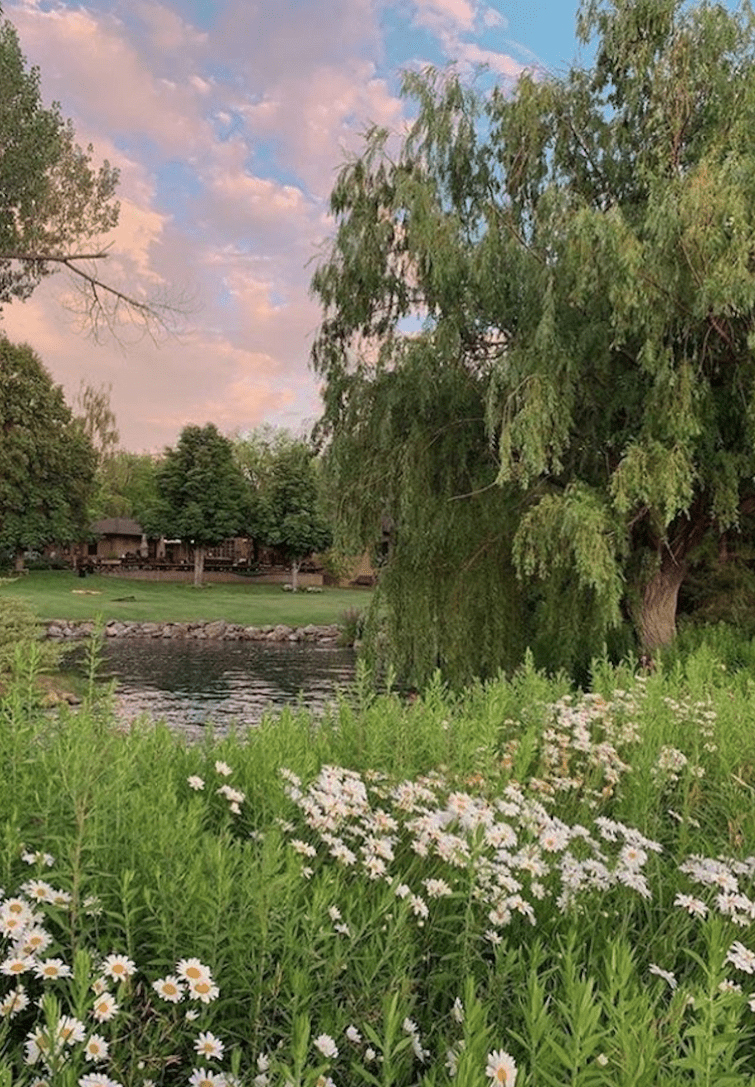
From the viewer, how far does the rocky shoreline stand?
35188 millimetres

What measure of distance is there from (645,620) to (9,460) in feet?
137

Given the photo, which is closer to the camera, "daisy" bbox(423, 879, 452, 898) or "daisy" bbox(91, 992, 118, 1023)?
"daisy" bbox(91, 992, 118, 1023)

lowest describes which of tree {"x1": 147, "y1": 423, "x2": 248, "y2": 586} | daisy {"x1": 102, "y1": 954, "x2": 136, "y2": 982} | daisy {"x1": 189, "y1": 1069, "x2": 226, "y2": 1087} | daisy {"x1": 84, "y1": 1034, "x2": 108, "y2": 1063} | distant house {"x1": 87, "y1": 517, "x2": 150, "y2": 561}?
daisy {"x1": 189, "y1": 1069, "x2": 226, "y2": 1087}

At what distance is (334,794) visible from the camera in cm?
313

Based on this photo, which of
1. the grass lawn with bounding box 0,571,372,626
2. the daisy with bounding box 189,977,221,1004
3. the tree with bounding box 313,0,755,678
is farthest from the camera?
the grass lawn with bounding box 0,571,372,626

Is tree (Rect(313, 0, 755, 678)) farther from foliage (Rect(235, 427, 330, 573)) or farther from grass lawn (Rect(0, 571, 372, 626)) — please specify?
foliage (Rect(235, 427, 330, 573))

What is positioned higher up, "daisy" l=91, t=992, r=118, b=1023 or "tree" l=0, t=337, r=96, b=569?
"tree" l=0, t=337, r=96, b=569

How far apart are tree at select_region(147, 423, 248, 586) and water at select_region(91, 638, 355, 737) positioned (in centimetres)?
1984

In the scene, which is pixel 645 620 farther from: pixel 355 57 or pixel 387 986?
pixel 387 986

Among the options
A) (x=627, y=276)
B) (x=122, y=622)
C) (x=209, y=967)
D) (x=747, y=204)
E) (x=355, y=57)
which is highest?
(x=355, y=57)

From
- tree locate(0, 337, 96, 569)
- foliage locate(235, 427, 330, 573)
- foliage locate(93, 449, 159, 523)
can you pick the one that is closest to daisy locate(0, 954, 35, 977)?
tree locate(0, 337, 96, 569)

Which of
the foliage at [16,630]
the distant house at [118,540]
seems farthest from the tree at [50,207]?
the distant house at [118,540]

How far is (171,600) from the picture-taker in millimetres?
45844

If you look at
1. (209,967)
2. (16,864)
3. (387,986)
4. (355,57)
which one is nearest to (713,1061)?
(387,986)
